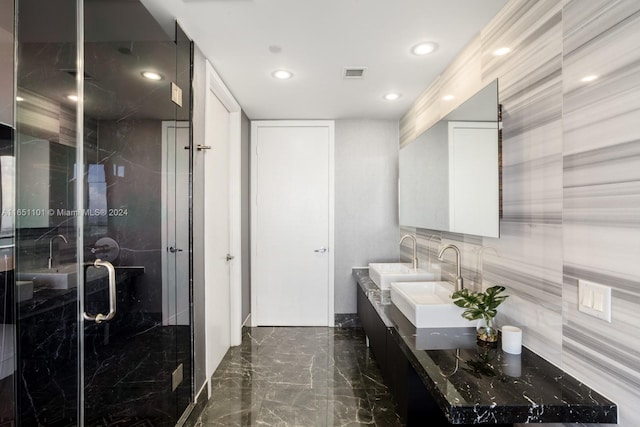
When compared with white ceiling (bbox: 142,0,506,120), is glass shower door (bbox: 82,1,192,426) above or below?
below

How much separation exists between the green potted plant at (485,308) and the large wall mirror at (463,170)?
0.99 ft

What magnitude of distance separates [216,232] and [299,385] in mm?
1377

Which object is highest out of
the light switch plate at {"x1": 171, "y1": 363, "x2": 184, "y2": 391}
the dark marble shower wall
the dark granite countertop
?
the dark marble shower wall

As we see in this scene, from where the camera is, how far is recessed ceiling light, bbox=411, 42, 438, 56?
6.51 ft

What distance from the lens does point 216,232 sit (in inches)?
104

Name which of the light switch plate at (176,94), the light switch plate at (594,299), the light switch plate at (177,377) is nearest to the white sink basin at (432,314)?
the light switch plate at (594,299)

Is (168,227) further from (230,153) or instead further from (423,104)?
(423,104)

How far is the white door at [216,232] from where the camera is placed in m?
2.35

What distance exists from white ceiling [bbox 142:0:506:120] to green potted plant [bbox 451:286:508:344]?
4.73 feet

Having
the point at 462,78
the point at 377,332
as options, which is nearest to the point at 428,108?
the point at 462,78

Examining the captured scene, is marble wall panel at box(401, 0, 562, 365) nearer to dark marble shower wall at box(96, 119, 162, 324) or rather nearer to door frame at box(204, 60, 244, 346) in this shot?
dark marble shower wall at box(96, 119, 162, 324)

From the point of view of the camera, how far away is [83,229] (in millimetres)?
1249

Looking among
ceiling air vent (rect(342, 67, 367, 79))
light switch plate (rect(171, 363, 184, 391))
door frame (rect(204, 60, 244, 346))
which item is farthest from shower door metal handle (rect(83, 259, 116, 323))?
ceiling air vent (rect(342, 67, 367, 79))

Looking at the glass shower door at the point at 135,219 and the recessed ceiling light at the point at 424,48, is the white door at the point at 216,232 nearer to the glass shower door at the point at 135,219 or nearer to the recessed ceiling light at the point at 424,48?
the glass shower door at the point at 135,219
